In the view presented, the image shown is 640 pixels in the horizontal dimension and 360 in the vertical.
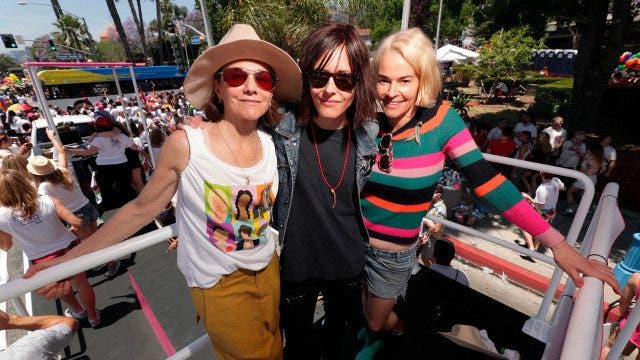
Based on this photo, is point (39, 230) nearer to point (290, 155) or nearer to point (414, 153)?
point (290, 155)

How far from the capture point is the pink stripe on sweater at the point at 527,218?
4.91 feet

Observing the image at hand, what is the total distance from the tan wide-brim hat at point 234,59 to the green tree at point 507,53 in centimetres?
2335

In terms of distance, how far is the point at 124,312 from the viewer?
3.81 metres

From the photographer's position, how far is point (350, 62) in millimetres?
1457

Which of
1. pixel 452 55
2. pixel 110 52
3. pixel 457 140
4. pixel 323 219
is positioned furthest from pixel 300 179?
pixel 110 52

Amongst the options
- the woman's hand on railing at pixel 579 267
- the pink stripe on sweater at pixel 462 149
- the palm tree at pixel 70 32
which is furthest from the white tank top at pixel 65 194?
the palm tree at pixel 70 32

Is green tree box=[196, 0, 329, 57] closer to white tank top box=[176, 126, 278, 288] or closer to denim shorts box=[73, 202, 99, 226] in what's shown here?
denim shorts box=[73, 202, 99, 226]

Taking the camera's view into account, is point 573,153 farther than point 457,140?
Yes

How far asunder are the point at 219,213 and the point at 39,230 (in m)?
3.01

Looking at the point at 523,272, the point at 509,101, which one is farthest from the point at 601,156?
the point at 509,101

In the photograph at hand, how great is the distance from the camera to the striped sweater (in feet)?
5.03

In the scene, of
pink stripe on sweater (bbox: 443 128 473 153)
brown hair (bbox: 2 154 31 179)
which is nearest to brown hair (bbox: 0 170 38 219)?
brown hair (bbox: 2 154 31 179)

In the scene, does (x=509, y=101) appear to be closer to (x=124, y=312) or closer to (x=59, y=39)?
(x=124, y=312)

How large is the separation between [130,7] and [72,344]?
136 ft
